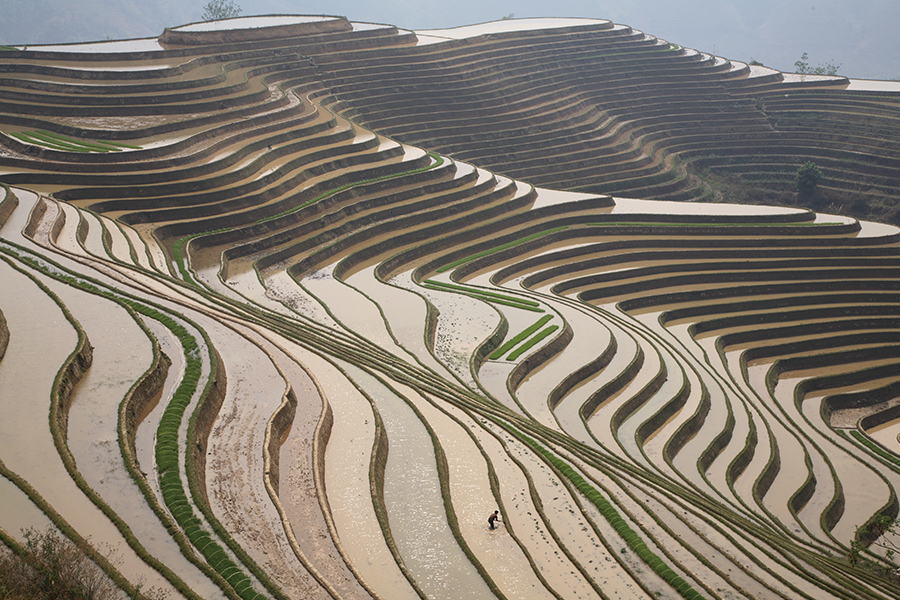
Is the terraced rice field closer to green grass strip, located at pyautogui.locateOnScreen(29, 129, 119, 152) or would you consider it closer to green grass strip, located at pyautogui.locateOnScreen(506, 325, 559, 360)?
green grass strip, located at pyautogui.locateOnScreen(506, 325, 559, 360)

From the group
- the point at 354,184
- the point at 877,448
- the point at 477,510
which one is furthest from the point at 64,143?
the point at 877,448

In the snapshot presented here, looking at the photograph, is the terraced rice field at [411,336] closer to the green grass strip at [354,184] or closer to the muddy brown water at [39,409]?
the muddy brown water at [39,409]

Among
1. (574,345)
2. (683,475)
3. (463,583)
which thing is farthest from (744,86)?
(463,583)

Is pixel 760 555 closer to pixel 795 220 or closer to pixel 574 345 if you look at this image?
pixel 574 345

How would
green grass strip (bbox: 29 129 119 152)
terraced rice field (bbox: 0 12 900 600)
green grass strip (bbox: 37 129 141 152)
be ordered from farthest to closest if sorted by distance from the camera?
green grass strip (bbox: 37 129 141 152)
green grass strip (bbox: 29 129 119 152)
terraced rice field (bbox: 0 12 900 600)

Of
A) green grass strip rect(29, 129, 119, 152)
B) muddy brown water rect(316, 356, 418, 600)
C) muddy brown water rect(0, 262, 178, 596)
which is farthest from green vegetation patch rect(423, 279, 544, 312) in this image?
green grass strip rect(29, 129, 119, 152)

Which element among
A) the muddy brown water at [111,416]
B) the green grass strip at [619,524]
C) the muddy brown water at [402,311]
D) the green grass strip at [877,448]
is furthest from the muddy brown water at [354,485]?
the green grass strip at [877,448]
